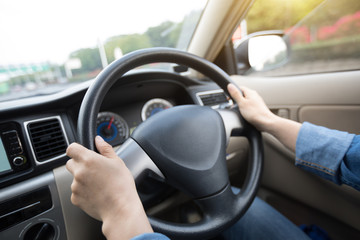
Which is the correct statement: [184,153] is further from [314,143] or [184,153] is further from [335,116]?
[335,116]

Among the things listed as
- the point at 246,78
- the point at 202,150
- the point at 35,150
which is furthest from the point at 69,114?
the point at 246,78

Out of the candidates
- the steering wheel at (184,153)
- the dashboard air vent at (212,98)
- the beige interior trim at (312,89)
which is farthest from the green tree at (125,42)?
the beige interior trim at (312,89)

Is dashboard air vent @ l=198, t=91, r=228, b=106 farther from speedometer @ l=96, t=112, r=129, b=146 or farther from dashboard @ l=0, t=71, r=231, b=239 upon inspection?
speedometer @ l=96, t=112, r=129, b=146

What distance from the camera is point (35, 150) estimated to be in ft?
2.87

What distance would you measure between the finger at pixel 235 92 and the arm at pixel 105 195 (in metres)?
0.51

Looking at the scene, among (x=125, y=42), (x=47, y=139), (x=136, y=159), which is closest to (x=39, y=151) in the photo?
(x=47, y=139)

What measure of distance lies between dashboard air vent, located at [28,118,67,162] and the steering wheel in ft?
1.19

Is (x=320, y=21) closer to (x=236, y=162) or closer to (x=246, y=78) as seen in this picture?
(x=246, y=78)

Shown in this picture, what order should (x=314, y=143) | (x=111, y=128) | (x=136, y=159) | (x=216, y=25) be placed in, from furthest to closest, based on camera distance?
(x=216, y=25), (x=111, y=128), (x=314, y=143), (x=136, y=159)

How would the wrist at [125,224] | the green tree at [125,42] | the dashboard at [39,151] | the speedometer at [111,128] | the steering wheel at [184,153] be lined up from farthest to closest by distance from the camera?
the green tree at [125,42]
the speedometer at [111,128]
the dashboard at [39,151]
the steering wheel at [184,153]
the wrist at [125,224]

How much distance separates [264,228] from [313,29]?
56.3 inches

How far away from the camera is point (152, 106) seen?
130 centimetres

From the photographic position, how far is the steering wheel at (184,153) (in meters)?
0.66

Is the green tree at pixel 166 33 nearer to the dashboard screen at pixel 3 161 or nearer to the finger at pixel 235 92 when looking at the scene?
the finger at pixel 235 92
